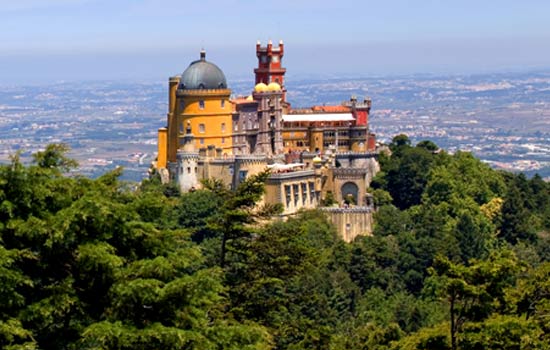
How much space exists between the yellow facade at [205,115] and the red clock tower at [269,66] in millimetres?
6758

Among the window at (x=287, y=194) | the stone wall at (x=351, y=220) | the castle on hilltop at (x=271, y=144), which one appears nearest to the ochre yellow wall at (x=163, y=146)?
A: the castle on hilltop at (x=271, y=144)

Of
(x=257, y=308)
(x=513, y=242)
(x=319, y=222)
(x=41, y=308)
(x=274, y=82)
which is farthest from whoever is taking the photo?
(x=274, y=82)

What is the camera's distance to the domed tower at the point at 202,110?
220ft

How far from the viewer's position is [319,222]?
61656mm

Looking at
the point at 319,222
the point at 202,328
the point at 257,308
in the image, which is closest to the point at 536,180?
the point at 319,222

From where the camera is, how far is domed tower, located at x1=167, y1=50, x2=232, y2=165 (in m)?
66.9

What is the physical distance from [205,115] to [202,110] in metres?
0.33

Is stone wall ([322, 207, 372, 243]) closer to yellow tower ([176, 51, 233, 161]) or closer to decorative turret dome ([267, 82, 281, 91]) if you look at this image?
yellow tower ([176, 51, 233, 161])

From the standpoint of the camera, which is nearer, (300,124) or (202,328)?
(202,328)

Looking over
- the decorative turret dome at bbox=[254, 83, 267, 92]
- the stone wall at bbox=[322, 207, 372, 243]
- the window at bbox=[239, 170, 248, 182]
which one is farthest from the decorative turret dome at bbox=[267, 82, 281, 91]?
the stone wall at bbox=[322, 207, 372, 243]

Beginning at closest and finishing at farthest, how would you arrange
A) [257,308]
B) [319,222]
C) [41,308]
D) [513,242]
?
[41,308]
[257,308]
[319,222]
[513,242]

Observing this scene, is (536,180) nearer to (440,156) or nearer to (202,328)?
(440,156)

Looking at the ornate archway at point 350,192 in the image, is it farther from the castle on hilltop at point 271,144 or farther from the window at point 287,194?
the window at point 287,194

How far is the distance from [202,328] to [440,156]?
55071 mm
